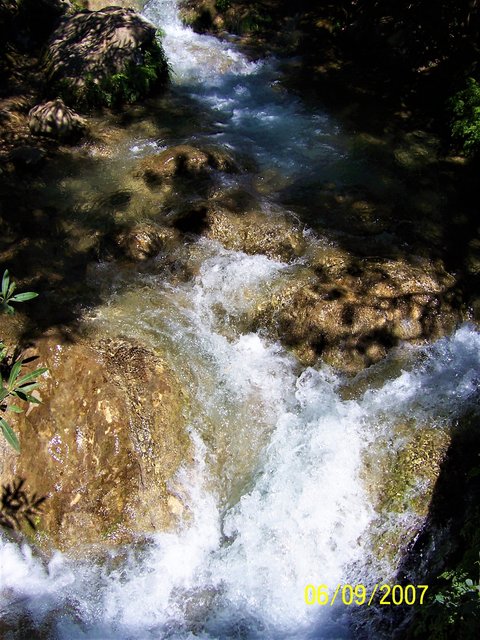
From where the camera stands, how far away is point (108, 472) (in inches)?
193

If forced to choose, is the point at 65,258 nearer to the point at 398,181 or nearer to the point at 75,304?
the point at 75,304

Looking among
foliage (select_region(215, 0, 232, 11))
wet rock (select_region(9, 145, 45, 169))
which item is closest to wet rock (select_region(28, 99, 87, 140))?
wet rock (select_region(9, 145, 45, 169))

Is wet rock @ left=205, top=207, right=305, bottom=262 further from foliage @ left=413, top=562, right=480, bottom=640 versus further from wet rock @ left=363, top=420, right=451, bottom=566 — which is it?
foliage @ left=413, top=562, right=480, bottom=640

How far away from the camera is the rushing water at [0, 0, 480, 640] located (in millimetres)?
4699

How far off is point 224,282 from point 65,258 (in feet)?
7.07

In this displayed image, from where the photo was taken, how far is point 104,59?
9.78 meters

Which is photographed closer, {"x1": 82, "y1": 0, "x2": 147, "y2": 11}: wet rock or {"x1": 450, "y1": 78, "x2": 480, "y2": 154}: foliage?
{"x1": 450, "y1": 78, "x2": 480, "y2": 154}: foliage

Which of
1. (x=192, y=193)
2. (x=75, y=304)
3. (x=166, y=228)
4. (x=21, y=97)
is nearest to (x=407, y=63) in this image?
(x=192, y=193)

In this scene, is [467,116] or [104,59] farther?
[104,59]

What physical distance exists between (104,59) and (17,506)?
8.37 metres

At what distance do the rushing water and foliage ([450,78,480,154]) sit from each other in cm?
383

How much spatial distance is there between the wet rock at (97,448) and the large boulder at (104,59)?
6.16 m
